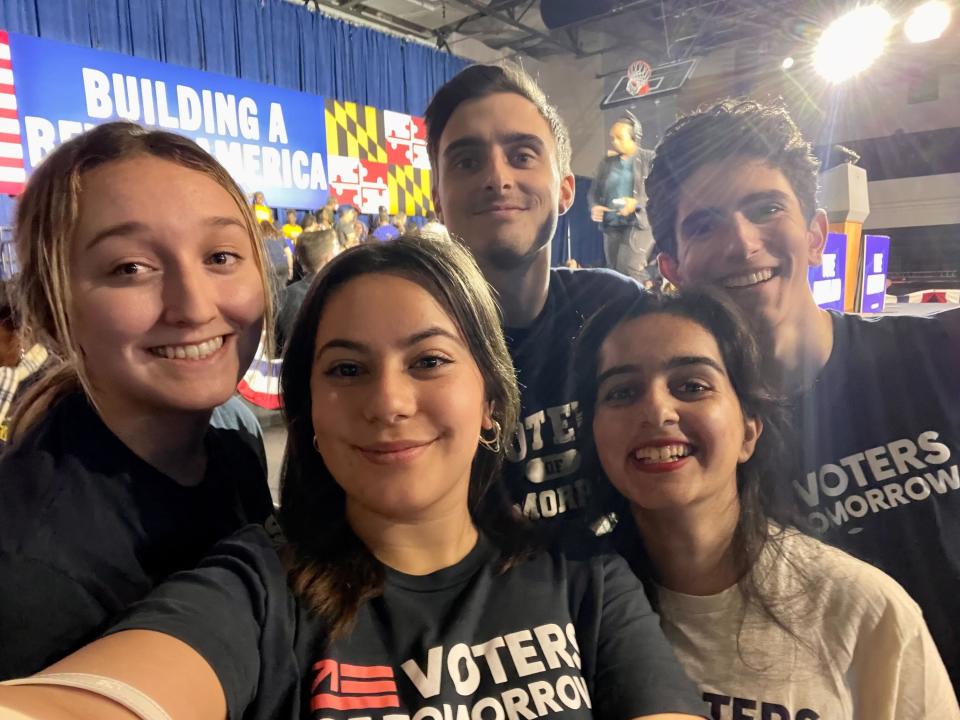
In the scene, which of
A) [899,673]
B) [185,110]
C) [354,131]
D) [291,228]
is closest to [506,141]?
[899,673]

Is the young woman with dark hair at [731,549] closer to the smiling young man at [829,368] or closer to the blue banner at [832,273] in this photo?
the smiling young man at [829,368]

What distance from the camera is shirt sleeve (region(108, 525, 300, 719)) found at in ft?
2.17

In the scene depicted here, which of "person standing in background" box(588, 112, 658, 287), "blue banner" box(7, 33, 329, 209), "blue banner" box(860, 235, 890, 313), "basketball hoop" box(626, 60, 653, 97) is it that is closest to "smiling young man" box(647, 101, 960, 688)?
"blue banner" box(860, 235, 890, 313)

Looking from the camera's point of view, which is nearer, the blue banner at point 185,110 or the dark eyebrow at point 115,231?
the dark eyebrow at point 115,231

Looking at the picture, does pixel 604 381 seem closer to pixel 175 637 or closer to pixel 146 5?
pixel 175 637

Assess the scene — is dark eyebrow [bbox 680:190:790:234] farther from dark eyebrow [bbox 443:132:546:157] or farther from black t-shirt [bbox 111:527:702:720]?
black t-shirt [bbox 111:527:702:720]

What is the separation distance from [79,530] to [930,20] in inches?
90.4

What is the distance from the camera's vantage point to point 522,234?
1285 mm

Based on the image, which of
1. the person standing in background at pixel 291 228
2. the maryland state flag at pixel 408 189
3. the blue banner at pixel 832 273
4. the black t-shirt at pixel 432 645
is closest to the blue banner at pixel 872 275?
the blue banner at pixel 832 273

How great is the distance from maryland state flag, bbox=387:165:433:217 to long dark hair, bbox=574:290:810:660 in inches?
306

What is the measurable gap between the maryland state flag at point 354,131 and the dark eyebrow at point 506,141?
708 cm

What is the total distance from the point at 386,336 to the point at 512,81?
0.76 m

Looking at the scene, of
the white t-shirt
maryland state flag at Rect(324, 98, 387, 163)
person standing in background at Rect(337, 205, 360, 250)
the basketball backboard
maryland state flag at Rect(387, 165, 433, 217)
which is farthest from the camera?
maryland state flag at Rect(387, 165, 433, 217)

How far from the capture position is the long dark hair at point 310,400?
0.85m
